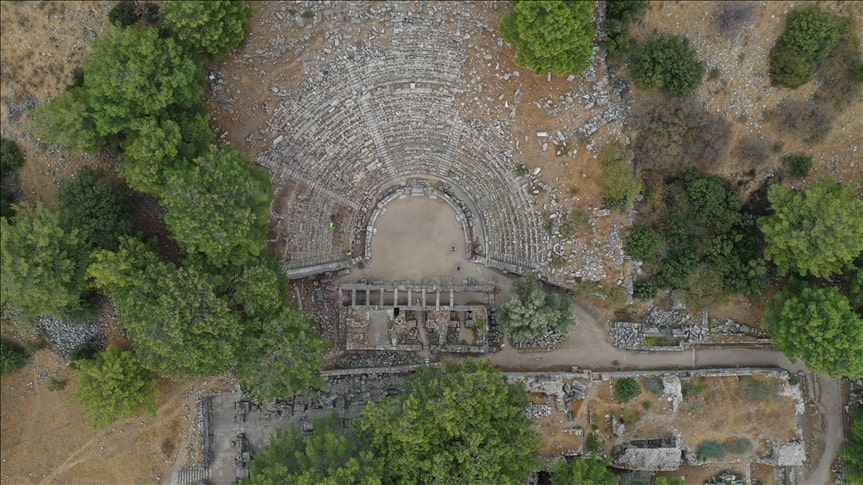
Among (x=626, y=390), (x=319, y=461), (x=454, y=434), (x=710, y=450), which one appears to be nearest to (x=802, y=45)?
(x=626, y=390)

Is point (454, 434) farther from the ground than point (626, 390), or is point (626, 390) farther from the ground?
point (626, 390)

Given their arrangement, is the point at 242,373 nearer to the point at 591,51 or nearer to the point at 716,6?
the point at 591,51

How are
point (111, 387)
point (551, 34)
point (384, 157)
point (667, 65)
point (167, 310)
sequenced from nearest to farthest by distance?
1. point (167, 310)
2. point (551, 34)
3. point (111, 387)
4. point (667, 65)
5. point (384, 157)

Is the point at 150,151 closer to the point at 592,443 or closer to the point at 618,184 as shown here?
the point at 618,184

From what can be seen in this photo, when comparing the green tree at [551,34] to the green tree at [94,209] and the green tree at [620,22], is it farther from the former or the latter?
the green tree at [94,209]

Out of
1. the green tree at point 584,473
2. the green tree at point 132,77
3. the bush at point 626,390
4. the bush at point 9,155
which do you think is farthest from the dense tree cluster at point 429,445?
the bush at point 9,155

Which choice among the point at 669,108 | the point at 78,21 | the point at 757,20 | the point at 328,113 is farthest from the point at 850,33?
the point at 78,21
